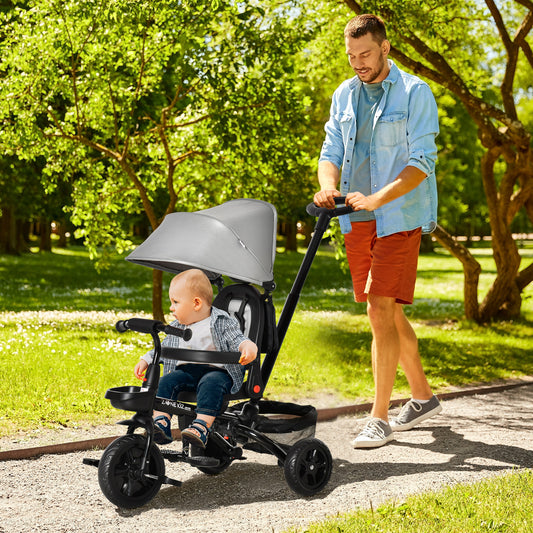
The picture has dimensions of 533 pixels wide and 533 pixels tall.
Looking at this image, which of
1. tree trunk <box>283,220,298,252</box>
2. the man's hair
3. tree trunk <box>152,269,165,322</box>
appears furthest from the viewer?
tree trunk <box>283,220,298,252</box>

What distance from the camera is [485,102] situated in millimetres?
10242

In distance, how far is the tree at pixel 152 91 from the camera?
Result: 9.02 metres

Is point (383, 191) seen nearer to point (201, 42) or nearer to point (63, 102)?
point (201, 42)

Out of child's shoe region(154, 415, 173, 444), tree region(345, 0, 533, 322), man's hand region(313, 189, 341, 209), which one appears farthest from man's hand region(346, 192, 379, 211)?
tree region(345, 0, 533, 322)

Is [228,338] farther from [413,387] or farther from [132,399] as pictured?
[413,387]

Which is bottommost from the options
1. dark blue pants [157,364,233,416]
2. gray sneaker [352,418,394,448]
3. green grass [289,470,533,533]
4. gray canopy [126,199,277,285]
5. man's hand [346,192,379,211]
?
gray sneaker [352,418,394,448]

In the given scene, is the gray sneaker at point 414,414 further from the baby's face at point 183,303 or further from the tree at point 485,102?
the tree at point 485,102

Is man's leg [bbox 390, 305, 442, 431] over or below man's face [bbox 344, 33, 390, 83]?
below

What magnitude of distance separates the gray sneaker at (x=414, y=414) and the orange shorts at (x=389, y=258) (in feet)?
2.78

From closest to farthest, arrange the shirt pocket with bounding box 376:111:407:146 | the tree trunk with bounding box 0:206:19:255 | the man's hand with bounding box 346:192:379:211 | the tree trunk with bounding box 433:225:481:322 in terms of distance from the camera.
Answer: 1. the man's hand with bounding box 346:192:379:211
2. the shirt pocket with bounding box 376:111:407:146
3. the tree trunk with bounding box 433:225:481:322
4. the tree trunk with bounding box 0:206:19:255

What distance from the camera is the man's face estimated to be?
4.77 meters

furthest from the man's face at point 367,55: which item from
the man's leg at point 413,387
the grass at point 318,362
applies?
the grass at point 318,362

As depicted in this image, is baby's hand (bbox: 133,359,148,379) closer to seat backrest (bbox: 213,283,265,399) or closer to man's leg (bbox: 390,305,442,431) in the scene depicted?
seat backrest (bbox: 213,283,265,399)

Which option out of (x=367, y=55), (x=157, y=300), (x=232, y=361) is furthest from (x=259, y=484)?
(x=157, y=300)
